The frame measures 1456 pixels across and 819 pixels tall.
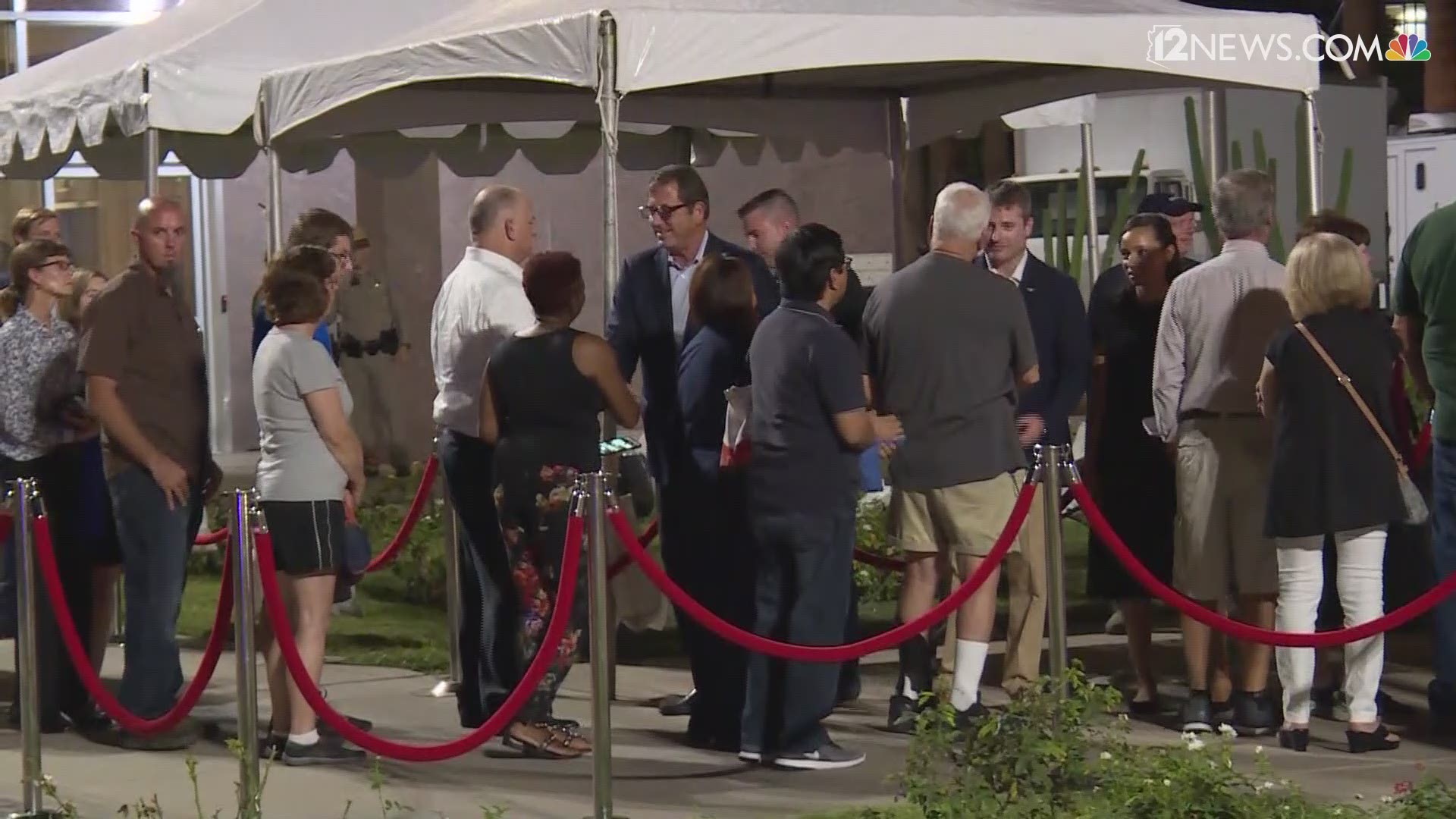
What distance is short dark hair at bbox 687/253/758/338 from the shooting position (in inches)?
288

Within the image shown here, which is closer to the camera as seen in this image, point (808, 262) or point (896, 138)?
point (808, 262)

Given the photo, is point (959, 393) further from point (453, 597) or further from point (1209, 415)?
point (453, 597)

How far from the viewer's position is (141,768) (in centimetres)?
750

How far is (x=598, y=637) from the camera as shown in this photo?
→ 20.4 feet

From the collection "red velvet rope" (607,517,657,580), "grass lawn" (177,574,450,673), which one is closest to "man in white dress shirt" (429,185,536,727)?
"red velvet rope" (607,517,657,580)

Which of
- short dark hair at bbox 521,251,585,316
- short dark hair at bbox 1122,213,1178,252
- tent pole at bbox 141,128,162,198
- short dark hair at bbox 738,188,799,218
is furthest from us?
tent pole at bbox 141,128,162,198

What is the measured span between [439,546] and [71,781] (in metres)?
5.25

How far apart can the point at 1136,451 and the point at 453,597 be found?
2.66 meters

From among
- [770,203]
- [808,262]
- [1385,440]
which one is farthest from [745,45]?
[1385,440]

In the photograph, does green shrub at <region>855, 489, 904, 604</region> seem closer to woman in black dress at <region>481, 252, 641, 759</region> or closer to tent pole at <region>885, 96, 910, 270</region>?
tent pole at <region>885, 96, 910, 270</region>

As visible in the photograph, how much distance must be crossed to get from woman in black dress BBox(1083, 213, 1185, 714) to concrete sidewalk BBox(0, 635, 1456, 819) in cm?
43

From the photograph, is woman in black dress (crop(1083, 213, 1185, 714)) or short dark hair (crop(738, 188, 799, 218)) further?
short dark hair (crop(738, 188, 799, 218))

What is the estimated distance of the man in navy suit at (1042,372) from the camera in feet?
25.2

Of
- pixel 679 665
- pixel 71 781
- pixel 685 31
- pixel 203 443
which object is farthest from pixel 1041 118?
pixel 71 781
